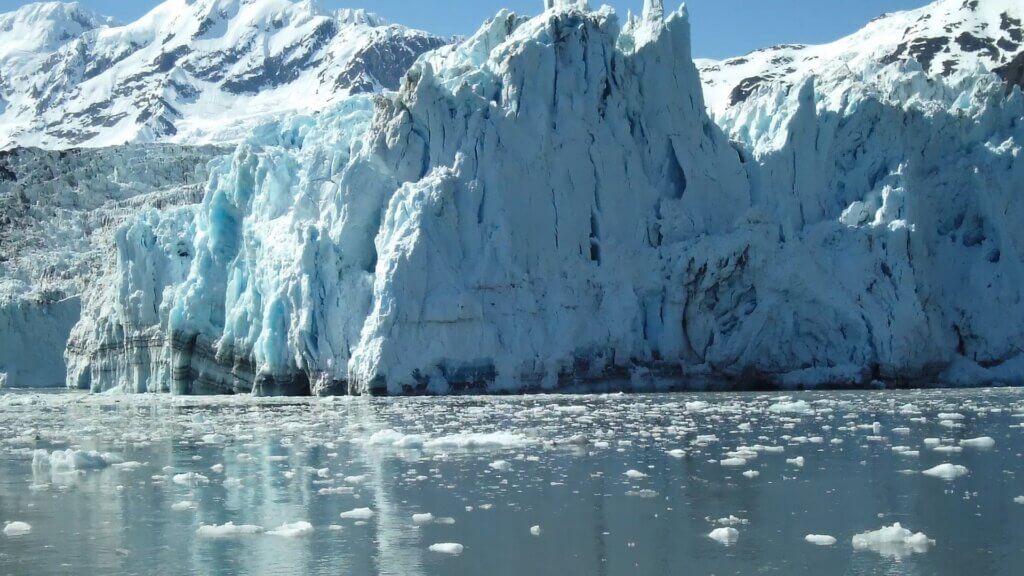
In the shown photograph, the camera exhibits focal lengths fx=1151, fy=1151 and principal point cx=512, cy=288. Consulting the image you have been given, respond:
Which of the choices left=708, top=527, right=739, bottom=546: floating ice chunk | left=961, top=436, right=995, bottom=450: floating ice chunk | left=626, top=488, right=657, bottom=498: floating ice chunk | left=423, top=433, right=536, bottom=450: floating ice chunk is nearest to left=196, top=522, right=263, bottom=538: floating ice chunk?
left=626, top=488, right=657, bottom=498: floating ice chunk

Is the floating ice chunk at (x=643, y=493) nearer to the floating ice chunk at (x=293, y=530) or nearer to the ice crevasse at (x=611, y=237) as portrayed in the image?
the floating ice chunk at (x=293, y=530)

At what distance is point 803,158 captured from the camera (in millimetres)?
25891

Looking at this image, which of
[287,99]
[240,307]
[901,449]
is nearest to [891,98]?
[240,307]

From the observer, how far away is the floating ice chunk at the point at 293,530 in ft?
26.0

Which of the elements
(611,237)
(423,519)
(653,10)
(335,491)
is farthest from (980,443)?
(653,10)

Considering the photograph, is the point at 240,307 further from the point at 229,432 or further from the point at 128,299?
the point at 229,432

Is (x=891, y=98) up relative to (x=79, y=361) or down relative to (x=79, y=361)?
up

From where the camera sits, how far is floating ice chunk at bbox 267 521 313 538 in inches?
312

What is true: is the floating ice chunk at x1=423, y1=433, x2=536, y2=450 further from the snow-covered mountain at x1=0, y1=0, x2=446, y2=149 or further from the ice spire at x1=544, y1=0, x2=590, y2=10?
the snow-covered mountain at x1=0, y1=0, x2=446, y2=149

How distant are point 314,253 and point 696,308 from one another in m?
8.02

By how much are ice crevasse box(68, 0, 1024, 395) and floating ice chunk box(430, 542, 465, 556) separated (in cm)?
1498

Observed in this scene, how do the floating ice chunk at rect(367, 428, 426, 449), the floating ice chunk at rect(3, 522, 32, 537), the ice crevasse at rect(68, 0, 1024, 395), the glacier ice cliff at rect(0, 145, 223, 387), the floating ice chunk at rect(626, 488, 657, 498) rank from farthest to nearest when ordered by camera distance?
the glacier ice cliff at rect(0, 145, 223, 387) < the ice crevasse at rect(68, 0, 1024, 395) < the floating ice chunk at rect(367, 428, 426, 449) < the floating ice chunk at rect(626, 488, 657, 498) < the floating ice chunk at rect(3, 522, 32, 537)

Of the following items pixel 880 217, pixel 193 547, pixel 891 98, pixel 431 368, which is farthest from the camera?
pixel 891 98

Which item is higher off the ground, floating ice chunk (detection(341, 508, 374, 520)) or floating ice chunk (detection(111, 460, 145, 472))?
floating ice chunk (detection(111, 460, 145, 472))
